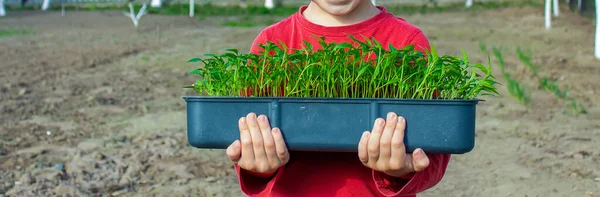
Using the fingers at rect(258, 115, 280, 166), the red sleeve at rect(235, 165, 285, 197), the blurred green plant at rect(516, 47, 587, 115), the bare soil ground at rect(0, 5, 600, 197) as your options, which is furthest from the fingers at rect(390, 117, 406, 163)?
the blurred green plant at rect(516, 47, 587, 115)

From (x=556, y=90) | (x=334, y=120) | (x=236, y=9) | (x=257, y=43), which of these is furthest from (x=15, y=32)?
(x=334, y=120)

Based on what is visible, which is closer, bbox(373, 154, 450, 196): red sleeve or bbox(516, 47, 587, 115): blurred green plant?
bbox(373, 154, 450, 196): red sleeve

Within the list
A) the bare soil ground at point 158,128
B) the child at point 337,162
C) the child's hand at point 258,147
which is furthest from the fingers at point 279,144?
the bare soil ground at point 158,128

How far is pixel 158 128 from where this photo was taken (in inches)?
238

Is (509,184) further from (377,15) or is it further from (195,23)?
(195,23)

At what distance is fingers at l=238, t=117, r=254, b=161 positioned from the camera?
175 centimetres

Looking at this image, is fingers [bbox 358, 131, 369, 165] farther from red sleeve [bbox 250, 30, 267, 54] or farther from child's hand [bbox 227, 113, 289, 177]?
red sleeve [bbox 250, 30, 267, 54]

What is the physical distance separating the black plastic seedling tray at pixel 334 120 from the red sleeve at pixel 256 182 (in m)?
0.22

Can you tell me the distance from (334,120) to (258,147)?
18cm

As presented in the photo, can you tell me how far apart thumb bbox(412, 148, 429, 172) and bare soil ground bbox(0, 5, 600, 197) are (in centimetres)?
281

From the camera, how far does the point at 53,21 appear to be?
58.1 ft

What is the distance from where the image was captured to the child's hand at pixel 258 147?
1.74 metres

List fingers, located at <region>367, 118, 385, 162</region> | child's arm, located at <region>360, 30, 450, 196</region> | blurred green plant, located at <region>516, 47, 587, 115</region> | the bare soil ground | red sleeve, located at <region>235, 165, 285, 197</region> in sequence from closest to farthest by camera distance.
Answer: fingers, located at <region>367, 118, 385, 162</region>, child's arm, located at <region>360, 30, 450, 196</region>, red sleeve, located at <region>235, 165, 285, 197</region>, the bare soil ground, blurred green plant, located at <region>516, 47, 587, 115</region>

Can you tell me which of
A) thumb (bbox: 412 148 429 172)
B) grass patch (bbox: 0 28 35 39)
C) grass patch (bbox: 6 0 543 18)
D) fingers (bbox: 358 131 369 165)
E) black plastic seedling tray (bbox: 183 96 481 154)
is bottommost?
thumb (bbox: 412 148 429 172)
